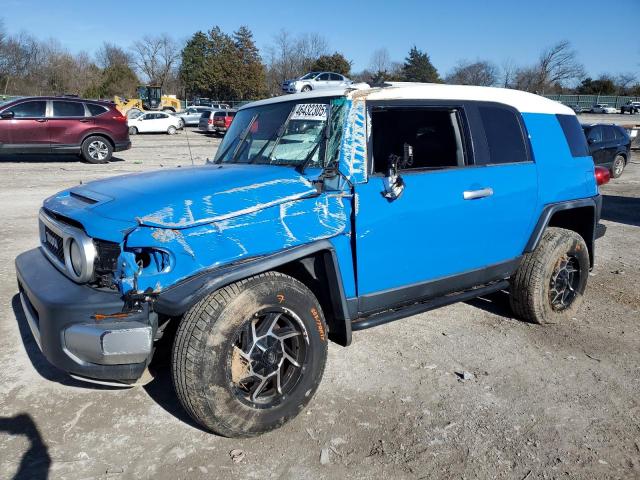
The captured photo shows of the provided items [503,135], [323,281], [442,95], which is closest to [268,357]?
[323,281]

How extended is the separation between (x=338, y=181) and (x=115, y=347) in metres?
1.53

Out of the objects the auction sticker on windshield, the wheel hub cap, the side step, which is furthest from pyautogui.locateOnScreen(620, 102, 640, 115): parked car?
the wheel hub cap

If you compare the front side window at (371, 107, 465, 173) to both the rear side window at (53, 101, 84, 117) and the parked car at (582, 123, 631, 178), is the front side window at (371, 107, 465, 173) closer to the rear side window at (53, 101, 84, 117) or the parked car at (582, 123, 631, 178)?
the parked car at (582, 123, 631, 178)

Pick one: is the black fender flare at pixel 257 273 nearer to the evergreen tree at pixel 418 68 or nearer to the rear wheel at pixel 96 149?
the rear wheel at pixel 96 149

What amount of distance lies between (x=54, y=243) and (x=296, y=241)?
1590mm

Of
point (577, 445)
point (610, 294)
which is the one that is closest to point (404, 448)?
point (577, 445)

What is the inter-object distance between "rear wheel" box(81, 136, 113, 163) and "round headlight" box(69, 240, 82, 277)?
45.0ft

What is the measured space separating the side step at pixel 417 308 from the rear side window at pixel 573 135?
4.58ft

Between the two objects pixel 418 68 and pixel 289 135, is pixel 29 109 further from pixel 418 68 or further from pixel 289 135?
pixel 418 68

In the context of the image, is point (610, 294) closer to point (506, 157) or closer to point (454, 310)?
point (454, 310)

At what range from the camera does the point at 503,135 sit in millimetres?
4027

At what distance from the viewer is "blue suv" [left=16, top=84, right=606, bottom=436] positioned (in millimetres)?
2631

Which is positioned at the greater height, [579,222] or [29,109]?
[29,109]

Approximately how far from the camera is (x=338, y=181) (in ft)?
10.1
